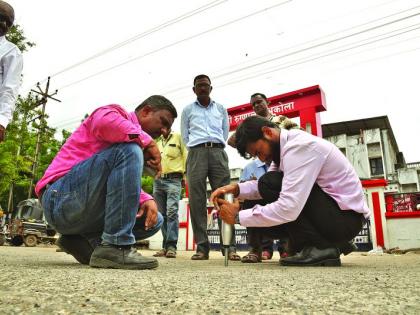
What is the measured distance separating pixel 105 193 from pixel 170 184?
2640 millimetres

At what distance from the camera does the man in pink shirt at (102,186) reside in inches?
68.4

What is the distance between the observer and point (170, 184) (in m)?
4.48

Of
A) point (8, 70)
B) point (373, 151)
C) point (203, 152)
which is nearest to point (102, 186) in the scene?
point (8, 70)

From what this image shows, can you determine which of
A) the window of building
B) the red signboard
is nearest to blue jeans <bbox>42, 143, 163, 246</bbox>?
the red signboard

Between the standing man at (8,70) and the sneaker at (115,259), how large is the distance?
126cm

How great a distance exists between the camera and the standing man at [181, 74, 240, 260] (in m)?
3.56

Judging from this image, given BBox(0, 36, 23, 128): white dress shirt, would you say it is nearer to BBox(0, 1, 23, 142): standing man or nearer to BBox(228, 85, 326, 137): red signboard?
BBox(0, 1, 23, 142): standing man

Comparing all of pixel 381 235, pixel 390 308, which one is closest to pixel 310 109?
pixel 381 235

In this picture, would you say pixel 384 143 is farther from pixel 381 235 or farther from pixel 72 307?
pixel 72 307

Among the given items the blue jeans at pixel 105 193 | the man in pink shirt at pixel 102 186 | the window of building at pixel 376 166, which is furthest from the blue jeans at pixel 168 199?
the window of building at pixel 376 166

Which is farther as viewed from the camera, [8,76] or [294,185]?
[8,76]

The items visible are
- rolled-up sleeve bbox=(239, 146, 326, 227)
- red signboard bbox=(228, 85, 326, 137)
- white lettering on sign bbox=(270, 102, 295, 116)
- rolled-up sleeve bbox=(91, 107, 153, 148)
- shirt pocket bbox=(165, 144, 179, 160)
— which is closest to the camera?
rolled-up sleeve bbox=(91, 107, 153, 148)

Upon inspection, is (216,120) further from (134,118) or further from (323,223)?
(323,223)

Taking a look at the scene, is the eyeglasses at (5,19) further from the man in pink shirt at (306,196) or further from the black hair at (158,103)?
the man in pink shirt at (306,196)
